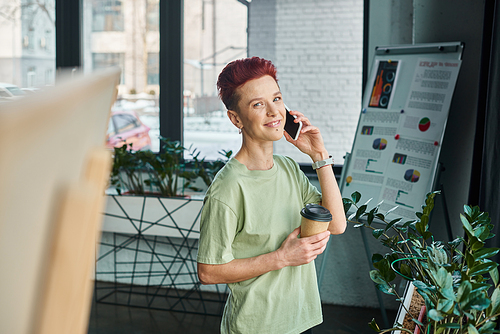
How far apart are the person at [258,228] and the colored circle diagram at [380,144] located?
1.52 m

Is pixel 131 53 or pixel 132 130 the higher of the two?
pixel 131 53

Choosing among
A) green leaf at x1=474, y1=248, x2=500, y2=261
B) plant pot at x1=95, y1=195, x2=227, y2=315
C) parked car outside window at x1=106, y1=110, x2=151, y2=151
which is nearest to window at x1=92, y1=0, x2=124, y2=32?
parked car outside window at x1=106, y1=110, x2=151, y2=151

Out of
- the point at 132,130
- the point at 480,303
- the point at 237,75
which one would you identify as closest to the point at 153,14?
the point at 132,130

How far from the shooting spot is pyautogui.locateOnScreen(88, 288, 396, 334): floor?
281cm

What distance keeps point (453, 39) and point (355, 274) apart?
174 centimetres

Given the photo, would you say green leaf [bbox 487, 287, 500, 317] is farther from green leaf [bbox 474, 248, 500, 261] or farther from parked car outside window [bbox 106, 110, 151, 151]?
parked car outside window [bbox 106, 110, 151, 151]

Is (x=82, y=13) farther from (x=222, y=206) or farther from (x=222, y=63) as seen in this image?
(x=222, y=206)

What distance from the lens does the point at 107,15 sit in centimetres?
374

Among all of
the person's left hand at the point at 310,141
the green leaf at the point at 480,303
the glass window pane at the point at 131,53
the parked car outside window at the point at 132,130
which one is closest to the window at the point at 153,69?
the glass window pane at the point at 131,53

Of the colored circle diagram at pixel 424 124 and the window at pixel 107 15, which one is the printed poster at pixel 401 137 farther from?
the window at pixel 107 15

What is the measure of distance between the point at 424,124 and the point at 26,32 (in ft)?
11.2

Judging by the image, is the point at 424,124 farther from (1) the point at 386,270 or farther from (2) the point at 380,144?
(1) the point at 386,270

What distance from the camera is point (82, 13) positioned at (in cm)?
374

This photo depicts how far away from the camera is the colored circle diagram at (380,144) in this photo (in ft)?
8.56
